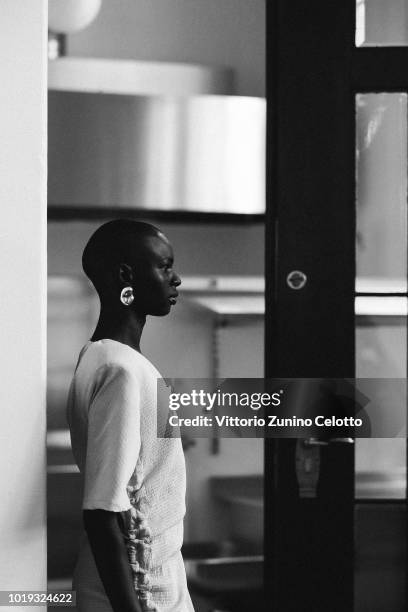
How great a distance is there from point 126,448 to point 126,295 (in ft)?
0.82

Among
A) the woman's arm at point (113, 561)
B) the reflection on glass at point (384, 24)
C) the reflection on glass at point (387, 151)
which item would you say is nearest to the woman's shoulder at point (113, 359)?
the woman's arm at point (113, 561)

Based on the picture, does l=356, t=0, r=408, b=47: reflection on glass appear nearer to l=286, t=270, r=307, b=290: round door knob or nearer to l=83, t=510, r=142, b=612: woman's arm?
l=286, t=270, r=307, b=290: round door knob

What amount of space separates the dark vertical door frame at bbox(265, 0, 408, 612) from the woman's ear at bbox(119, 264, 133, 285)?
0.57 m

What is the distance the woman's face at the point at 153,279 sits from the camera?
4.59 feet

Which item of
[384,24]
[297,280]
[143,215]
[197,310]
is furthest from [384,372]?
[384,24]

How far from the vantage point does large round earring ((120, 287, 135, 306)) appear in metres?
1.39

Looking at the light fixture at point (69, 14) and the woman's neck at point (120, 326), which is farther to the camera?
the light fixture at point (69, 14)

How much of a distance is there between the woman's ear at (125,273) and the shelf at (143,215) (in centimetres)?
185

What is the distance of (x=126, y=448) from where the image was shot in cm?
129

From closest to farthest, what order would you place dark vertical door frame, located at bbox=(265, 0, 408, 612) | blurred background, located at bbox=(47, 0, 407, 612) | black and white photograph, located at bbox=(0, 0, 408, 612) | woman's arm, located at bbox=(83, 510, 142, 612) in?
woman's arm, located at bbox=(83, 510, 142, 612), black and white photograph, located at bbox=(0, 0, 408, 612), dark vertical door frame, located at bbox=(265, 0, 408, 612), blurred background, located at bbox=(47, 0, 407, 612)

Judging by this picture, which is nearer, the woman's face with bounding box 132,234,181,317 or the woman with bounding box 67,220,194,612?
the woman with bounding box 67,220,194,612

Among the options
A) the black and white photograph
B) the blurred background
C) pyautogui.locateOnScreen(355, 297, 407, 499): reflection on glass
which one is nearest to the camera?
the black and white photograph

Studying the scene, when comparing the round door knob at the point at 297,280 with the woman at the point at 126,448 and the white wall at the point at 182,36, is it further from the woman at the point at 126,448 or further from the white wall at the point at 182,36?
the white wall at the point at 182,36

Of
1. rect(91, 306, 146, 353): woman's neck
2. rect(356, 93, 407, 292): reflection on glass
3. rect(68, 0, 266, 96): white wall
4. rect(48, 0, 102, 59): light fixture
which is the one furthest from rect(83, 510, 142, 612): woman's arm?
rect(68, 0, 266, 96): white wall
